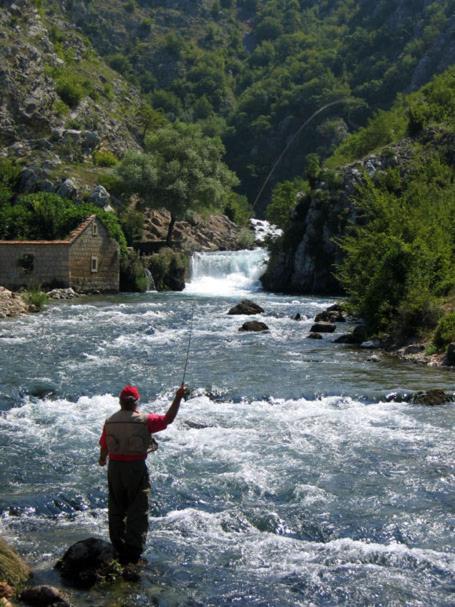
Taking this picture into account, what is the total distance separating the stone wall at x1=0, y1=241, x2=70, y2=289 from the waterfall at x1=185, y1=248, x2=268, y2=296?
10.8 m

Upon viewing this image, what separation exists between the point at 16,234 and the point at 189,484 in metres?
37.6

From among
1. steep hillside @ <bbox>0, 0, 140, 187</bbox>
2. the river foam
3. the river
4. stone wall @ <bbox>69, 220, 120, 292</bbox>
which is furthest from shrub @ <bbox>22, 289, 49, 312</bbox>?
steep hillside @ <bbox>0, 0, 140, 187</bbox>

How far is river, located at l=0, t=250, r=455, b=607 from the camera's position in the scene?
10.1m

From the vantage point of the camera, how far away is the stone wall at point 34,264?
43.7m

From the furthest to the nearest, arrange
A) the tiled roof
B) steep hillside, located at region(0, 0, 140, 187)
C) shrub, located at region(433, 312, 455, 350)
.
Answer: steep hillside, located at region(0, 0, 140, 187)
the tiled roof
shrub, located at region(433, 312, 455, 350)

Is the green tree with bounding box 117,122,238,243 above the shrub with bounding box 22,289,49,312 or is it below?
above

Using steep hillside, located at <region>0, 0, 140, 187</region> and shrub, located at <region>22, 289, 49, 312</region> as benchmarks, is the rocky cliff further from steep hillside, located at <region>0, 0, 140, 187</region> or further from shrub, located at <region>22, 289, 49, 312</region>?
shrub, located at <region>22, 289, 49, 312</region>

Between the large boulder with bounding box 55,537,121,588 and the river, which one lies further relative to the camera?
the river

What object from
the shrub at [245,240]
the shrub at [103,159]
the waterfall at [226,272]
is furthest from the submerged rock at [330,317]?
the shrub at [103,159]

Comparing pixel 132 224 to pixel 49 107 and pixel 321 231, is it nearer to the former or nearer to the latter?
pixel 321 231

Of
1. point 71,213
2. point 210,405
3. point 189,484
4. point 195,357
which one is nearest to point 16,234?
point 71,213

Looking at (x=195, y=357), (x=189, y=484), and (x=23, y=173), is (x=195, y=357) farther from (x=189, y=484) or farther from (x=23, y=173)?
(x=23, y=173)

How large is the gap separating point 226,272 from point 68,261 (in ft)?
45.9

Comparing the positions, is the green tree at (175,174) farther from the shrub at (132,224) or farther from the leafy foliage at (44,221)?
the leafy foliage at (44,221)
